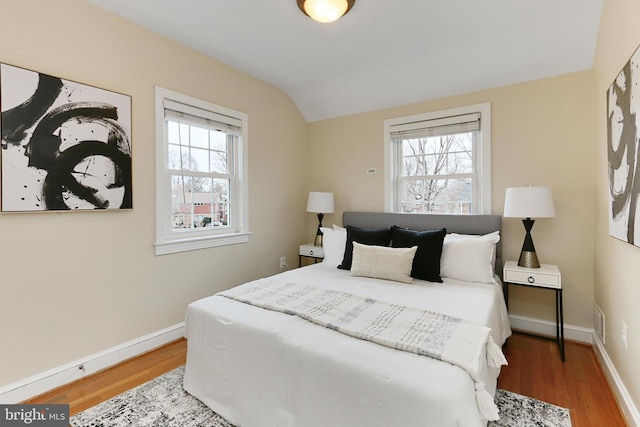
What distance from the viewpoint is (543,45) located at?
8.38ft

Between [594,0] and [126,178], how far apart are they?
367 centimetres

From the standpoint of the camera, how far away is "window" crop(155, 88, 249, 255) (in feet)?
8.85

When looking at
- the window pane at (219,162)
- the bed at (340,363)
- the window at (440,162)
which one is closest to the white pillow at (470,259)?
the bed at (340,363)

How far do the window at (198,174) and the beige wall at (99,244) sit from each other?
0.29ft

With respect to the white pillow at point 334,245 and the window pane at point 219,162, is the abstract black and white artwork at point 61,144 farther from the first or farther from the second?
the white pillow at point 334,245

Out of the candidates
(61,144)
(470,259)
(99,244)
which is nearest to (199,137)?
(61,144)

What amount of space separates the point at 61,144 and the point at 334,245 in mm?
2329

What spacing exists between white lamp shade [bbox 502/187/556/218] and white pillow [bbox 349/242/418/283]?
0.88m

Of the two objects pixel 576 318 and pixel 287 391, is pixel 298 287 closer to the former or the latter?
pixel 287 391

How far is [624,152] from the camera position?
1720 mm

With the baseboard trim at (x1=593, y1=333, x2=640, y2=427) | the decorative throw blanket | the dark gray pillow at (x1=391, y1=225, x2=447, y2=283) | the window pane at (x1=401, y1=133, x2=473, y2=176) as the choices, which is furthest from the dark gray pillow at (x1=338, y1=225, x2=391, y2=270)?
the baseboard trim at (x1=593, y1=333, x2=640, y2=427)

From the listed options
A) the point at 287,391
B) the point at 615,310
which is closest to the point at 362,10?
the point at 287,391

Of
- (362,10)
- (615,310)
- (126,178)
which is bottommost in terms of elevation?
(615,310)

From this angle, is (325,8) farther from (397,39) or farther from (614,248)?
(614,248)
